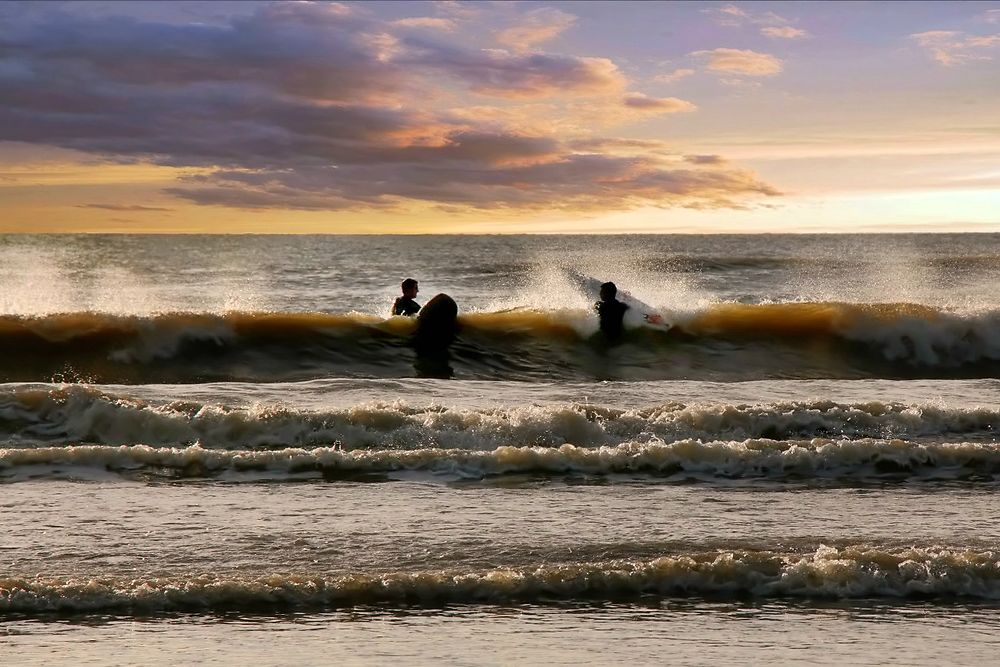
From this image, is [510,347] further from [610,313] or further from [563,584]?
[563,584]

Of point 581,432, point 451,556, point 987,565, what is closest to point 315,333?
point 581,432

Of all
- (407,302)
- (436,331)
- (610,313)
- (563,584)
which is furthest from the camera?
(610,313)

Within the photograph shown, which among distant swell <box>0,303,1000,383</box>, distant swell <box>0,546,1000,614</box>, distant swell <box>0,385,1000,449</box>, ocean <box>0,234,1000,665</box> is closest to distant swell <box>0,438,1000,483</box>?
ocean <box>0,234,1000,665</box>

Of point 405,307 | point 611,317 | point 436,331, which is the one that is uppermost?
point 405,307

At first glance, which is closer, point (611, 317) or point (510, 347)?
point (510, 347)

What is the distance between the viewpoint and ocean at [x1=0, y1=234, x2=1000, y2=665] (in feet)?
20.9

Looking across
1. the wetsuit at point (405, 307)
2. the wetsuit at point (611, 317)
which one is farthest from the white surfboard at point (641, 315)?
the wetsuit at point (405, 307)

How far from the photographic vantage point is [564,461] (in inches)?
419

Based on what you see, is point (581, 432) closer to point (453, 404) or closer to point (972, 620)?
point (453, 404)

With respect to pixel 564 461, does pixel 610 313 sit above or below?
above

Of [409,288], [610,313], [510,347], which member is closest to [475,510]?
[510,347]

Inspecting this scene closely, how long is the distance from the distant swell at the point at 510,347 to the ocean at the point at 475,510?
0.10m

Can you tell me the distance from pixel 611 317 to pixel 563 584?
15731mm

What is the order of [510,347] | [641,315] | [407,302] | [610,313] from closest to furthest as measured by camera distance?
[510,347], [407,302], [610,313], [641,315]
